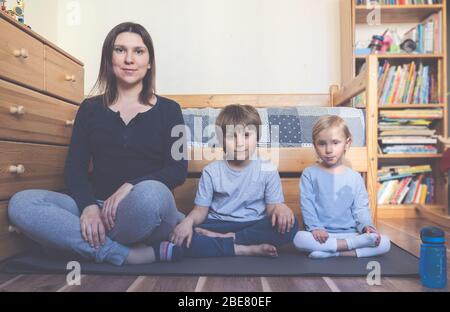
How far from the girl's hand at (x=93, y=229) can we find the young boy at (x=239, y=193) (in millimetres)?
263

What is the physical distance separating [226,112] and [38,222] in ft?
1.94

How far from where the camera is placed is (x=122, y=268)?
93 cm

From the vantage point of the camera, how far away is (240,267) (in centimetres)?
95

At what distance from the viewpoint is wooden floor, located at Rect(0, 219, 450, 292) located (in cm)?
80

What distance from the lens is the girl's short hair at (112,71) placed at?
1.10 m

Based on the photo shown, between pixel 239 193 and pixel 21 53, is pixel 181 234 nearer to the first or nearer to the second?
pixel 239 193

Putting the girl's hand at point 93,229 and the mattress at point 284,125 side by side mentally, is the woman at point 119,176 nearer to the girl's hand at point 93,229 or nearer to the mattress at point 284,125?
the girl's hand at point 93,229

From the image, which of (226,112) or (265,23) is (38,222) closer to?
(226,112)

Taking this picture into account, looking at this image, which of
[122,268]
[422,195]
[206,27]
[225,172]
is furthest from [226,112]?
[422,195]

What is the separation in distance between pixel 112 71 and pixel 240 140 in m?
0.41

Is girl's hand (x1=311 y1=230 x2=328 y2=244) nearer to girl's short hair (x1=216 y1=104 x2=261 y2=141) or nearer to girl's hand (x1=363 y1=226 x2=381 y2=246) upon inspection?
girl's hand (x1=363 y1=226 x2=381 y2=246)

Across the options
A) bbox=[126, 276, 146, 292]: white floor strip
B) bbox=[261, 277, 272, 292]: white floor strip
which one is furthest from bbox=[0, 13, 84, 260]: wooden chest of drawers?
bbox=[261, 277, 272, 292]: white floor strip

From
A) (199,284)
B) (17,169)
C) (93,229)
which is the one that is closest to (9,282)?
(93,229)
